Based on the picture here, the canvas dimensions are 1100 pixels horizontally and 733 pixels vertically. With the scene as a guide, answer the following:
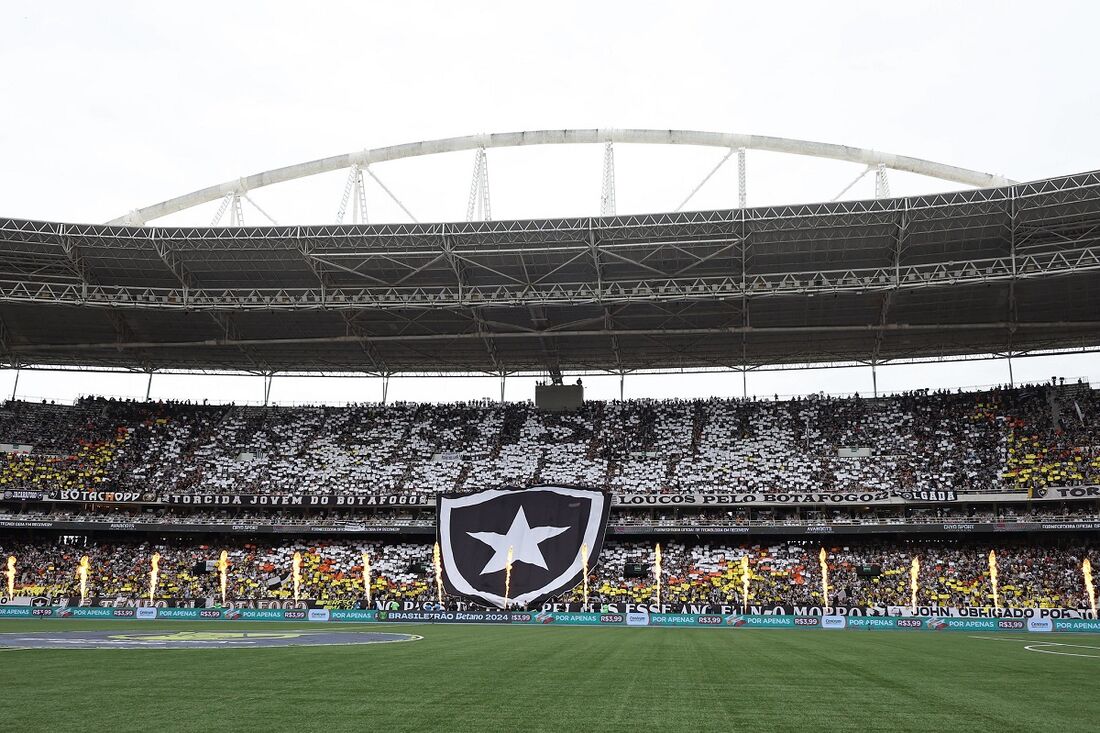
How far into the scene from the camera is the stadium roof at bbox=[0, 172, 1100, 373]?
43750 mm

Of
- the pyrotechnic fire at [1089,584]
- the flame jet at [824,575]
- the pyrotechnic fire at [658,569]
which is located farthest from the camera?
the pyrotechnic fire at [658,569]

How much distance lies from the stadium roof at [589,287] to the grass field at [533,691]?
89.4 feet

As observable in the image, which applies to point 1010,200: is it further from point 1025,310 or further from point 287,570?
point 287,570

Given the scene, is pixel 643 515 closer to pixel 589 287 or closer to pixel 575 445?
pixel 575 445

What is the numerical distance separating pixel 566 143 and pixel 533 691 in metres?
43.7

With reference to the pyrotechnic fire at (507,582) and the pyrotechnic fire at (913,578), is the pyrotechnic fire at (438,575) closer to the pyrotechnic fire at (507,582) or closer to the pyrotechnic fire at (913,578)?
the pyrotechnic fire at (507,582)

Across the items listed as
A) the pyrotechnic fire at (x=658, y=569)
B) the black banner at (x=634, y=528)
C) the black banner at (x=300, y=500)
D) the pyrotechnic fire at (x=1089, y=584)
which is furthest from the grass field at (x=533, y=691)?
the black banner at (x=300, y=500)

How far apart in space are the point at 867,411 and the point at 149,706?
5538 cm

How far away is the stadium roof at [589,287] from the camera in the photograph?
43750 millimetres

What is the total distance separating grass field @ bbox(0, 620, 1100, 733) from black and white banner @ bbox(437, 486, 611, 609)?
2669 centimetres

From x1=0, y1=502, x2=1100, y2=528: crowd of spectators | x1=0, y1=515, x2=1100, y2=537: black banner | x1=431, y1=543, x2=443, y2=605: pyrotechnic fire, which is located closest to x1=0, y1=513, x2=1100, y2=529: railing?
x1=0, y1=502, x2=1100, y2=528: crowd of spectators

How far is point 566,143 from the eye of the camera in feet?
172

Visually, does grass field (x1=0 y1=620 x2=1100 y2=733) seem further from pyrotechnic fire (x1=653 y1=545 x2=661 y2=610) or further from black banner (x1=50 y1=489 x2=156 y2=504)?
black banner (x1=50 y1=489 x2=156 y2=504)

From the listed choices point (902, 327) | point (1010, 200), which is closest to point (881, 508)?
point (902, 327)
